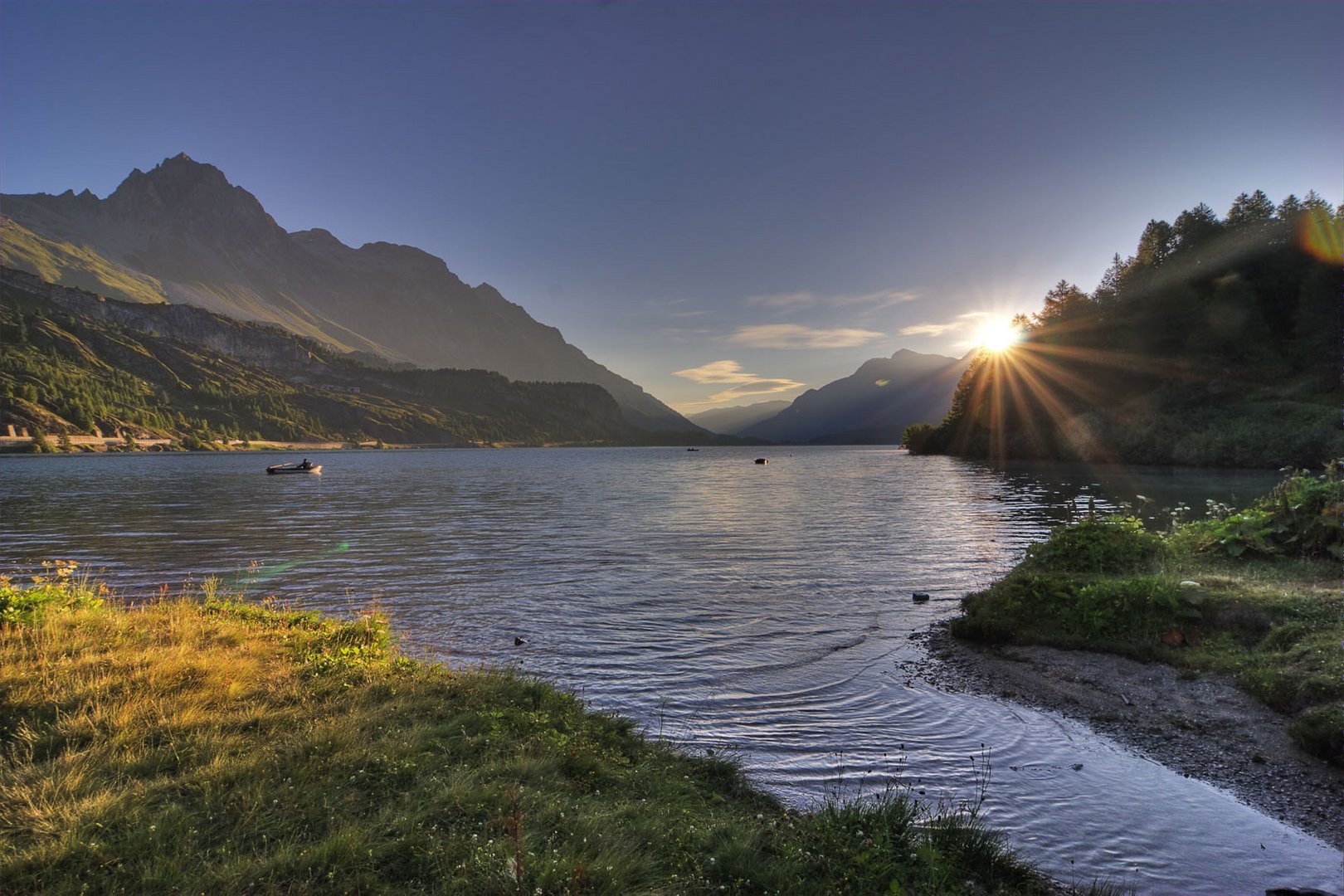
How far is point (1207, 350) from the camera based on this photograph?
10175cm

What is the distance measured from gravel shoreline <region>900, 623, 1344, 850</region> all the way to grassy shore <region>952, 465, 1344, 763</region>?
420mm

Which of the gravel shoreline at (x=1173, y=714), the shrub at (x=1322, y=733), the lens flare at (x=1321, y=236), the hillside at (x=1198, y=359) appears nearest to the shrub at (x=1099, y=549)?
the gravel shoreline at (x=1173, y=714)

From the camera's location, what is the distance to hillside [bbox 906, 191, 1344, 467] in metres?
85.1

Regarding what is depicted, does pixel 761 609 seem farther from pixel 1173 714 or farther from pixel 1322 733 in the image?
pixel 1322 733

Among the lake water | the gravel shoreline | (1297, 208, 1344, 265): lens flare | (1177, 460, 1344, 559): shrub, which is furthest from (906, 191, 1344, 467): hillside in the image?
the gravel shoreline

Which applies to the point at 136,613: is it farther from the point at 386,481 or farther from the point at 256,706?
the point at 386,481

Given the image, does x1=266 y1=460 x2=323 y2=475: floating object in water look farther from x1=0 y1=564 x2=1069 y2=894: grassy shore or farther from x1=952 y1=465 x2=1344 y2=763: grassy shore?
x1=952 y1=465 x2=1344 y2=763: grassy shore

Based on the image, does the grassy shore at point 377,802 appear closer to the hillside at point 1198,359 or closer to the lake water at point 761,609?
the lake water at point 761,609

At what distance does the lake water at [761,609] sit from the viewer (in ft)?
27.1

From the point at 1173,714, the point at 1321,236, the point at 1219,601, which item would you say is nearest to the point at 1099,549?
the point at 1219,601

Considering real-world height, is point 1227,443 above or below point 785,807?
above

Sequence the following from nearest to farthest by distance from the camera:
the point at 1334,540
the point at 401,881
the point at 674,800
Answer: the point at 401,881 < the point at 674,800 < the point at 1334,540

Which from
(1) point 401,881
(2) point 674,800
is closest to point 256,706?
(1) point 401,881

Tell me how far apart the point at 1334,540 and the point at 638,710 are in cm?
1961
